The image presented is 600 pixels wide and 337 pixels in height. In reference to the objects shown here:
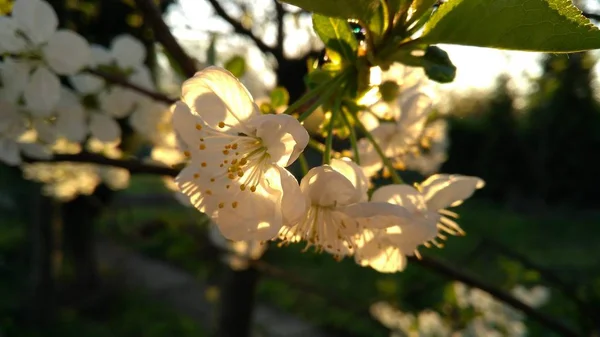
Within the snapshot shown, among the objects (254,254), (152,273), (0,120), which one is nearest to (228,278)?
(254,254)

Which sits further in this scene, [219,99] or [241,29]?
[241,29]

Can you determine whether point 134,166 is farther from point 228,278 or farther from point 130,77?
point 228,278

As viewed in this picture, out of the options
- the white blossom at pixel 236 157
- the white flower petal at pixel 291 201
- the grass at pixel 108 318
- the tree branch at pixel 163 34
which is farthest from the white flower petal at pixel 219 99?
the grass at pixel 108 318

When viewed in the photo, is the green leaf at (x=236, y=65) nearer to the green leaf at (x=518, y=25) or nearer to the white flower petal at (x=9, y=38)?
the white flower petal at (x=9, y=38)

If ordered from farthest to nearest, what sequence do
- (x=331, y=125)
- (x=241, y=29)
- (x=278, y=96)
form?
(x=241, y=29)
(x=278, y=96)
(x=331, y=125)

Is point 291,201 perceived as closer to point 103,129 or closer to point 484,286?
point 484,286

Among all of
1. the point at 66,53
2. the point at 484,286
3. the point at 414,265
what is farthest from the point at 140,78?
the point at 414,265
